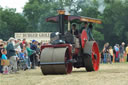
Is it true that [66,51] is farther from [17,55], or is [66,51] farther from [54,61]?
[17,55]

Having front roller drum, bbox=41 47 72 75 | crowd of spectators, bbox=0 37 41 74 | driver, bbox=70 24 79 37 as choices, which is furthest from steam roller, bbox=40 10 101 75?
crowd of spectators, bbox=0 37 41 74

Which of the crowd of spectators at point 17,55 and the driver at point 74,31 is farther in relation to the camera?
the crowd of spectators at point 17,55

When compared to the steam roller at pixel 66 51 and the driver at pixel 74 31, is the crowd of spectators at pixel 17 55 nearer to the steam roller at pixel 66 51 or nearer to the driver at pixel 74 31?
the steam roller at pixel 66 51

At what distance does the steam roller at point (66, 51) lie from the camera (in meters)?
14.5

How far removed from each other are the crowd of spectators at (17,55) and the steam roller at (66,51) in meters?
1.99

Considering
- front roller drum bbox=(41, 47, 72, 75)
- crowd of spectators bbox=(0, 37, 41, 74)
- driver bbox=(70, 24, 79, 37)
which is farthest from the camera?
crowd of spectators bbox=(0, 37, 41, 74)

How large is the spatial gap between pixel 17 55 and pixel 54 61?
5.38 meters

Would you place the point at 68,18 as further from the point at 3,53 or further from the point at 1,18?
the point at 1,18

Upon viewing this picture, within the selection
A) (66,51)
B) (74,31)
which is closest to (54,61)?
(66,51)

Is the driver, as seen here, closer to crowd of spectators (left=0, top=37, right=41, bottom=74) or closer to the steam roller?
the steam roller

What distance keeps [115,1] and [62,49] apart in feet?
178

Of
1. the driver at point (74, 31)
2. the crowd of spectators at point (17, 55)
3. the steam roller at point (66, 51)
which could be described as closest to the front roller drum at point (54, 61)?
the steam roller at point (66, 51)

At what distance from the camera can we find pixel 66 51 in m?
15.0

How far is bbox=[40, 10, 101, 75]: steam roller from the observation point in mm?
14539
